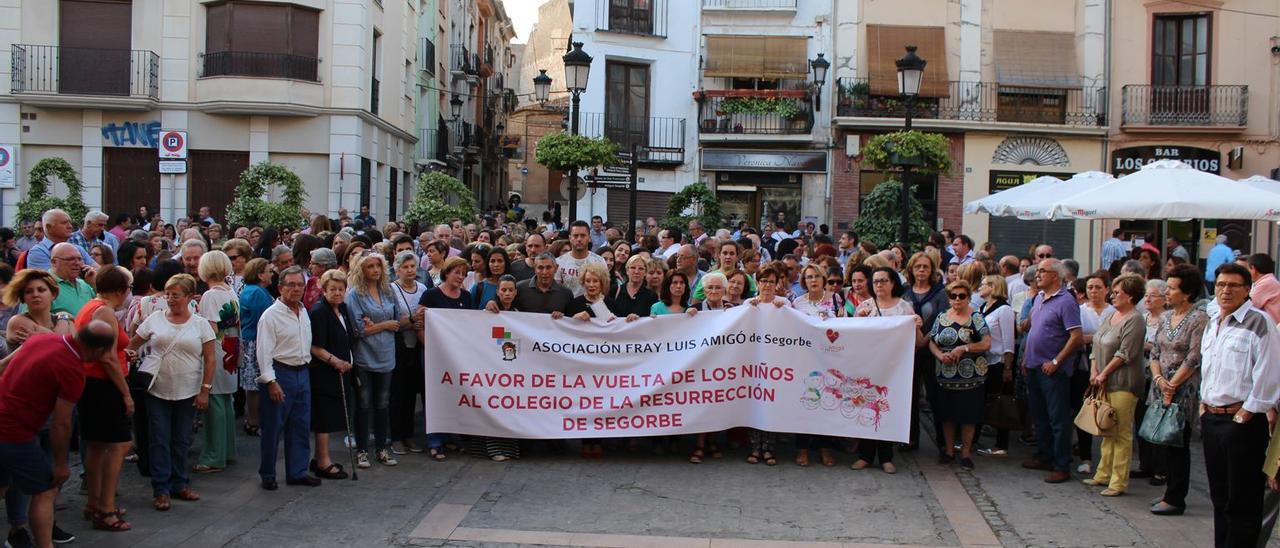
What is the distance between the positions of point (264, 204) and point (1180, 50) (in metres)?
21.6

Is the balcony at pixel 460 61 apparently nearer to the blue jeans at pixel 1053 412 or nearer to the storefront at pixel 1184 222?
the storefront at pixel 1184 222

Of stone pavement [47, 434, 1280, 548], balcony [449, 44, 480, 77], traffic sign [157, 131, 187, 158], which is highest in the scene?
balcony [449, 44, 480, 77]

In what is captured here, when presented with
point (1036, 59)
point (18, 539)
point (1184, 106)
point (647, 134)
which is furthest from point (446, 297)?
point (1184, 106)

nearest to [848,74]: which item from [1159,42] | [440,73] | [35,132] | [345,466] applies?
[1159,42]

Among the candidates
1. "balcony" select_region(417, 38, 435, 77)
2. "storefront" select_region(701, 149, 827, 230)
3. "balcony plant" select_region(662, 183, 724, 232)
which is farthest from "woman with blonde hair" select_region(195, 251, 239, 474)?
"balcony" select_region(417, 38, 435, 77)

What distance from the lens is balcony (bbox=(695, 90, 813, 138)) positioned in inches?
1101

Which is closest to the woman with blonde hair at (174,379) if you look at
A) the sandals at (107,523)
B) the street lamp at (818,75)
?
the sandals at (107,523)

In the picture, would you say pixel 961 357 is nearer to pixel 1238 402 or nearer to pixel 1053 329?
pixel 1053 329

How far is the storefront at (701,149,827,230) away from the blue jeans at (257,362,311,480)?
1996cm

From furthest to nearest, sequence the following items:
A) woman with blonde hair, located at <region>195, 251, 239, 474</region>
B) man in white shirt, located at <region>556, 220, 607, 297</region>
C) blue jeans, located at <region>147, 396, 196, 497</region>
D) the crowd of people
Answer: man in white shirt, located at <region>556, 220, 607, 297</region> → woman with blonde hair, located at <region>195, 251, 239, 474</region> → blue jeans, located at <region>147, 396, 196, 497</region> → the crowd of people

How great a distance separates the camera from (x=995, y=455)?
10438 millimetres

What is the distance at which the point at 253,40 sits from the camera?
2670 cm

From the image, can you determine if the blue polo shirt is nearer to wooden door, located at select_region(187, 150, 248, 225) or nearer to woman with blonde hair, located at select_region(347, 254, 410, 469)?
woman with blonde hair, located at select_region(347, 254, 410, 469)

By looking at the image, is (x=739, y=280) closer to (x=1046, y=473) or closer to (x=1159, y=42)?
(x=1046, y=473)
